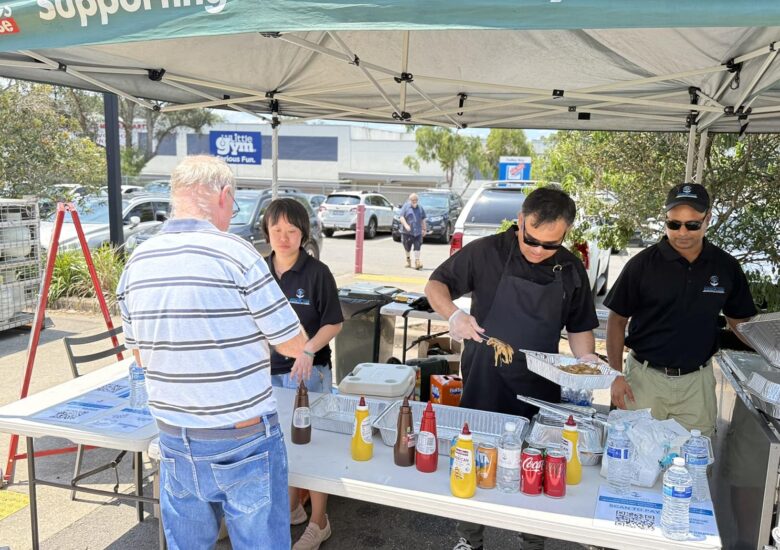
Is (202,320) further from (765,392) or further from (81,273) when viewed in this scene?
(81,273)

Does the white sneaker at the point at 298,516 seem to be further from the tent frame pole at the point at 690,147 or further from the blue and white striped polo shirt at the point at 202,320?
the tent frame pole at the point at 690,147

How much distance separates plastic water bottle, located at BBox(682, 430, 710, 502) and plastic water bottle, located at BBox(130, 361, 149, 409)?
243 cm

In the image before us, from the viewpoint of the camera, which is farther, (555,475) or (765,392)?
(765,392)

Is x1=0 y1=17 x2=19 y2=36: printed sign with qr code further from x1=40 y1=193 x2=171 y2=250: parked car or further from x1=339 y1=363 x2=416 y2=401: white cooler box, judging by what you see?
x1=40 y1=193 x2=171 y2=250: parked car

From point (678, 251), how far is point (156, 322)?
2574 mm

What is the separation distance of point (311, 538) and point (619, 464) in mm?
1689

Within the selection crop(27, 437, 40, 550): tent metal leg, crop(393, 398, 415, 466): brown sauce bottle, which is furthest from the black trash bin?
crop(393, 398, 415, 466): brown sauce bottle

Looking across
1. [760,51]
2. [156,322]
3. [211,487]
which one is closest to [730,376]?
[760,51]

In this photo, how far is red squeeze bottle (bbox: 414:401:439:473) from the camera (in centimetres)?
236

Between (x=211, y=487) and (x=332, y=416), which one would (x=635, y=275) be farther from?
(x=211, y=487)

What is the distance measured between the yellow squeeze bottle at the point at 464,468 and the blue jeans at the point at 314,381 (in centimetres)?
130

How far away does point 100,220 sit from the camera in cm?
1132

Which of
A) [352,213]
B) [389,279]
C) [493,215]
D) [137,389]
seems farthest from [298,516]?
[352,213]

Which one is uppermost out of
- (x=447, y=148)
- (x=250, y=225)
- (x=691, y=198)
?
(x=447, y=148)
